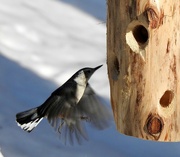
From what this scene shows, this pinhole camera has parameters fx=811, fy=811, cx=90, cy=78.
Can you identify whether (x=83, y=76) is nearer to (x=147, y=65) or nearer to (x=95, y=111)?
(x=95, y=111)

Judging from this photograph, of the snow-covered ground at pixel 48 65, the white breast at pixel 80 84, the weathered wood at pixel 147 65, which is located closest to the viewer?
the weathered wood at pixel 147 65

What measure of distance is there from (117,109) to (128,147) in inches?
49.6

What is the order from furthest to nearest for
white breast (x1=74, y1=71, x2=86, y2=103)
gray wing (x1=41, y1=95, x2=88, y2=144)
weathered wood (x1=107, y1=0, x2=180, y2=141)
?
white breast (x1=74, y1=71, x2=86, y2=103)
gray wing (x1=41, y1=95, x2=88, y2=144)
weathered wood (x1=107, y1=0, x2=180, y2=141)

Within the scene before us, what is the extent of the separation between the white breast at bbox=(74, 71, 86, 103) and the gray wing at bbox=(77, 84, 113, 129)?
0.04 metres

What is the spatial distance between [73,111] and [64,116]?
0.07 metres

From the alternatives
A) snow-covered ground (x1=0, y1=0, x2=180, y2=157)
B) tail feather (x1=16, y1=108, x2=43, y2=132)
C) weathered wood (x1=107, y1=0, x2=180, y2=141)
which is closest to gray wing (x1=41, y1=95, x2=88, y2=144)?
tail feather (x1=16, y1=108, x2=43, y2=132)

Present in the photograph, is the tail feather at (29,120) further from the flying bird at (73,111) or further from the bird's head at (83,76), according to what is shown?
the bird's head at (83,76)

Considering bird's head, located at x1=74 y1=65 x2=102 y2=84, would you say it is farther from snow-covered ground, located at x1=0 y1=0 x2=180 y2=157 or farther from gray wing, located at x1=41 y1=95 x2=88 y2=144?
snow-covered ground, located at x1=0 y1=0 x2=180 y2=157

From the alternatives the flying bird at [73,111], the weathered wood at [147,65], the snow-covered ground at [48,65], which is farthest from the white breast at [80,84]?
the weathered wood at [147,65]

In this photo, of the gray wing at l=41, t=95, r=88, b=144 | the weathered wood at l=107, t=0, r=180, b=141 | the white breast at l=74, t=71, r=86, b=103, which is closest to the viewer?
the weathered wood at l=107, t=0, r=180, b=141

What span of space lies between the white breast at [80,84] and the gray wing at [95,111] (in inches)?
1.7

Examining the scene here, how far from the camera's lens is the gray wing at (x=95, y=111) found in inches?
182

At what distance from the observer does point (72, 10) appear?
23.4 feet

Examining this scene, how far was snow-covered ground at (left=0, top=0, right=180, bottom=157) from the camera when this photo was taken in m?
5.07
